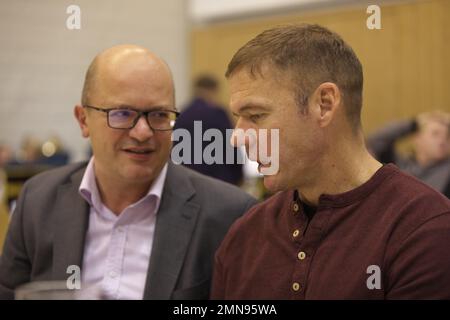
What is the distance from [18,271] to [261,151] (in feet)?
2.28

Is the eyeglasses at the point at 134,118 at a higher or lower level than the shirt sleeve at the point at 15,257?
higher

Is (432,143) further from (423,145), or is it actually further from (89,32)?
(89,32)

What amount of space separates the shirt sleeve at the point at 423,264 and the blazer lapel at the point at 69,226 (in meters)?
0.65

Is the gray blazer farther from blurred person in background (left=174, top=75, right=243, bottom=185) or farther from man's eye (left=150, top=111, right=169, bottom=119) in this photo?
man's eye (left=150, top=111, right=169, bottom=119)

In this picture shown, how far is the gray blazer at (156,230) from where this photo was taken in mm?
1278

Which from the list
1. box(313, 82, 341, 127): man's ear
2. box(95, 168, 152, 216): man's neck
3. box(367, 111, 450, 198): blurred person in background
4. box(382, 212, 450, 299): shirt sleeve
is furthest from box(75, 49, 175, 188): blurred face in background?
box(367, 111, 450, 198): blurred person in background

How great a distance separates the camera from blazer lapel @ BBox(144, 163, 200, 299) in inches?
49.9

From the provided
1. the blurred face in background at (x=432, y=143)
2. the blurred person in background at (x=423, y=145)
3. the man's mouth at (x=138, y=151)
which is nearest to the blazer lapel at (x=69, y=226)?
the man's mouth at (x=138, y=151)

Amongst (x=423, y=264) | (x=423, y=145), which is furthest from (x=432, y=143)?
(x=423, y=264)

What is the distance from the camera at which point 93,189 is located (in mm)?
1355

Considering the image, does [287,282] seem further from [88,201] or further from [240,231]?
[88,201]

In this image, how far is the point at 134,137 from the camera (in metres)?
1.13

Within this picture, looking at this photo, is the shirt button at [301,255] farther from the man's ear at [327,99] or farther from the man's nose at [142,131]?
the man's nose at [142,131]

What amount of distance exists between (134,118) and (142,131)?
0.03 meters
